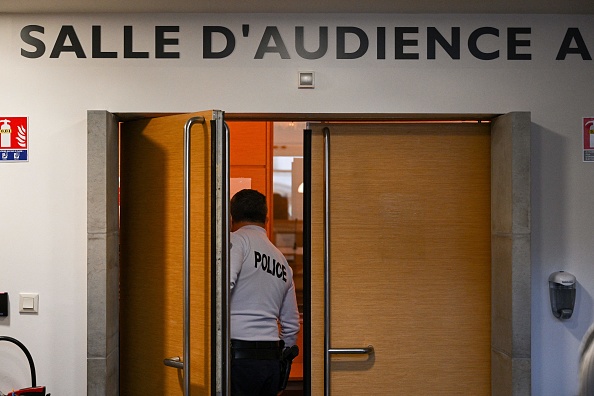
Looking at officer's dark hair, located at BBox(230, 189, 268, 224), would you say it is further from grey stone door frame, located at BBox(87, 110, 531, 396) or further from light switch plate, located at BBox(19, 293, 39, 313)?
light switch plate, located at BBox(19, 293, 39, 313)

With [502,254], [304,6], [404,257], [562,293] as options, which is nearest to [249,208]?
[404,257]

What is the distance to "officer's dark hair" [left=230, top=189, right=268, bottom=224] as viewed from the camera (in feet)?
12.9

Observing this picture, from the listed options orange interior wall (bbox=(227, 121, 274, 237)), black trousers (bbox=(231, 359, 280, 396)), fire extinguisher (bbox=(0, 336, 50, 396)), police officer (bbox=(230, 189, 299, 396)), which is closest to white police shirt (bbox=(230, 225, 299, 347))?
police officer (bbox=(230, 189, 299, 396))

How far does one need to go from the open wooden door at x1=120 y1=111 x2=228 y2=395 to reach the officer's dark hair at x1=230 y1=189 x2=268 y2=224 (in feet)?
1.75

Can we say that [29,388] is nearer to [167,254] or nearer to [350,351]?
[167,254]

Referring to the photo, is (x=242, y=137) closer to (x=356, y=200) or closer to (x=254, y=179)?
(x=254, y=179)

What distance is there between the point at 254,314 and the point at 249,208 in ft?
1.90

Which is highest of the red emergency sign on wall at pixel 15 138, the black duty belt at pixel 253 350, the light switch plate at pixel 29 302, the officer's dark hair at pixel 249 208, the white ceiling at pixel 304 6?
the white ceiling at pixel 304 6

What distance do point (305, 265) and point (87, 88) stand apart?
1448 millimetres

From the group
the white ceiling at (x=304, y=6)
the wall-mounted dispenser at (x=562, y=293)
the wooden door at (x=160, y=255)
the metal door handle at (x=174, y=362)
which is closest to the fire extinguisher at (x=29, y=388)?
the wooden door at (x=160, y=255)

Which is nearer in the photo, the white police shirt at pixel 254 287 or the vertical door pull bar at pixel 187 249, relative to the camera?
the vertical door pull bar at pixel 187 249

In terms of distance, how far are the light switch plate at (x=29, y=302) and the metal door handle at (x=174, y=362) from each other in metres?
0.73

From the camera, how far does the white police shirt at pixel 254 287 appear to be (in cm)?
377

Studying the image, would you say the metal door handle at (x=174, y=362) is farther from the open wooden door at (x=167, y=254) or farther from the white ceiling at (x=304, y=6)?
the white ceiling at (x=304, y=6)
